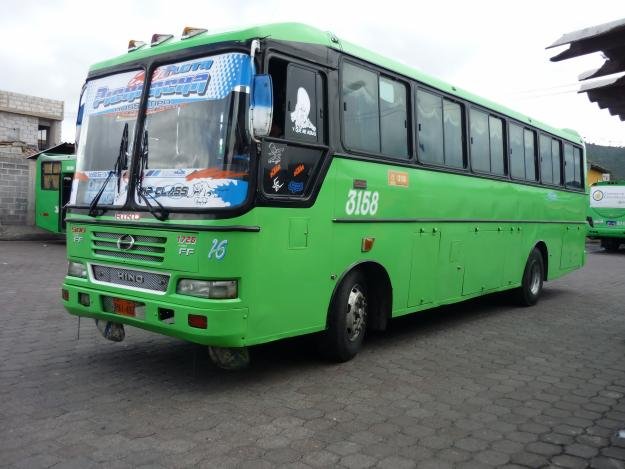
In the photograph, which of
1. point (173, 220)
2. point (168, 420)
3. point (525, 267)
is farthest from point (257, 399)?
point (525, 267)

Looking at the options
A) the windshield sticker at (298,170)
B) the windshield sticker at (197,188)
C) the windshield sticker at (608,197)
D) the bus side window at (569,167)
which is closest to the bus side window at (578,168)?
the bus side window at (569,167)

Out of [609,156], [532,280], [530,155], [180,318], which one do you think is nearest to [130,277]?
[180,318]

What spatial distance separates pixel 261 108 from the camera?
4.37 m

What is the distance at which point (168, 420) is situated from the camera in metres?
4.19

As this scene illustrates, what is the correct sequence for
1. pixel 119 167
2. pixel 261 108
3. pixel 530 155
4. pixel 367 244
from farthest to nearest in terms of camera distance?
pixel 530 155 → pixel 367 244 → pixel 119 167 → pixel 261 108

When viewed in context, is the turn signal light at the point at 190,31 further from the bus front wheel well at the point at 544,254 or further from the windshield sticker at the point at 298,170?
the bus front wheel well at the point at 544,254

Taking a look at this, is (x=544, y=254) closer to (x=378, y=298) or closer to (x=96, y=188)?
(x=378, y=298)

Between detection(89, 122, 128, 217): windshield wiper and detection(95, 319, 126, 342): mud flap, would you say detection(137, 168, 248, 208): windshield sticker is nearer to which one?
detection(89, 122, 128, 217): windshield wiper

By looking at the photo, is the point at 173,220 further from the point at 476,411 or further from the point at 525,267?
the point at 525,267

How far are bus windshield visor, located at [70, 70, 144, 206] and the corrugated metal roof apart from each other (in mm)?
3413

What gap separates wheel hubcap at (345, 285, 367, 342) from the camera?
572cm

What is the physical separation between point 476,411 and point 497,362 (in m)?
1.60

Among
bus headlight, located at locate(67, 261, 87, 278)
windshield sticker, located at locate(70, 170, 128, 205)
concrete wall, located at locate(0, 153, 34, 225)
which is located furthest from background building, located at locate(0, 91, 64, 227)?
bus headlight, located at locate(67, 261, 87, 278)

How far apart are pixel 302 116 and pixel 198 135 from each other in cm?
90
